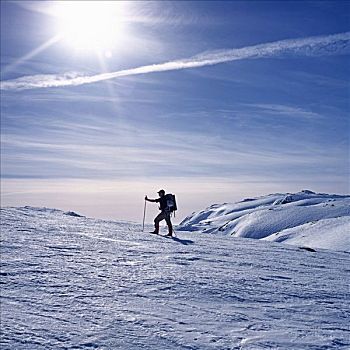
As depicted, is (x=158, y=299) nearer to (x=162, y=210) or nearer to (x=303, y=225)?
(x=162, y=210)

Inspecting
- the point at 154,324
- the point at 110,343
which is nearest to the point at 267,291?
the point at 154,324

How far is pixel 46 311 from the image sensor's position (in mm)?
6699

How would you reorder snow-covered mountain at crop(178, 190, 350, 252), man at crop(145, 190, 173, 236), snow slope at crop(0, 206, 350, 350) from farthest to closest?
snow-covered mountain at crop(178, 190, 350, 252)
man at crop(145, 190, 173, 236)
snow slope at crop(0, 206, 350, 350)

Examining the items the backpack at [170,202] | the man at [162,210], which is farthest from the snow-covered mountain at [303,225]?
the man at [162,210]

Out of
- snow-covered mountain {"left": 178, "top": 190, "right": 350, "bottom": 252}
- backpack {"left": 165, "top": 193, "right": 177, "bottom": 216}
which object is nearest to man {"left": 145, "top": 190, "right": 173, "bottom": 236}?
backpack {"left": 165, "top": 193, "right": 177, "bottom": 216}

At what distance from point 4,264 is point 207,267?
5.00 meters

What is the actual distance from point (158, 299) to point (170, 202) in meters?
11.6

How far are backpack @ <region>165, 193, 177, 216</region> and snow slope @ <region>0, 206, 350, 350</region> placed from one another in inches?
231

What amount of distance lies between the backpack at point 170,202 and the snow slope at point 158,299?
19.3ft

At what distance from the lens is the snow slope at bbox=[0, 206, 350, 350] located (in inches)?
241

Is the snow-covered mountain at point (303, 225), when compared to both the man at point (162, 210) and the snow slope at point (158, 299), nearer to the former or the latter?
the man at point (162, 210)

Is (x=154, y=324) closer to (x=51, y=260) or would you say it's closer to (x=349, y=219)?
(x=51, y=260)

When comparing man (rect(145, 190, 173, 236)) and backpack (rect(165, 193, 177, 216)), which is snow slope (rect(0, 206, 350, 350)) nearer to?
man (rect(145, 190, 173, 236))

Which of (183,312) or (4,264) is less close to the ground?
(4,264)
